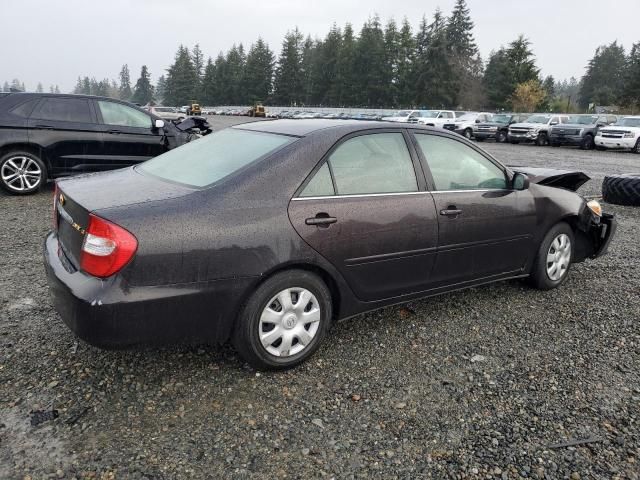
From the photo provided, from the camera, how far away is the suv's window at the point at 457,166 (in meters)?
3.62

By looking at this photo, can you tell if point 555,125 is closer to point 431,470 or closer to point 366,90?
point 431,470

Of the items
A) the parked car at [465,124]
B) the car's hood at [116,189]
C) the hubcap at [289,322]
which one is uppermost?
the parked car at [465,124]

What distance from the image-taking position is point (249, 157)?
3088 mm

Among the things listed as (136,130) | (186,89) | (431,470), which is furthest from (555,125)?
(186,89)

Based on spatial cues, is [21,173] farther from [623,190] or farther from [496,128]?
[496,128]

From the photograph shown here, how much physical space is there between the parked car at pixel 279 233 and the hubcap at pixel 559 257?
41 centimetres

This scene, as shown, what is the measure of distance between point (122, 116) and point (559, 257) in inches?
287

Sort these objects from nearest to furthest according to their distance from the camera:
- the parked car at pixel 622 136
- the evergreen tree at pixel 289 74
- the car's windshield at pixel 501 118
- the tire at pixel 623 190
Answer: the tire at pixel 623 190 < the parked car at pixel 622 136 < the car's windshield at pixel 501 118 < the evergreen tree at pixel 289 74

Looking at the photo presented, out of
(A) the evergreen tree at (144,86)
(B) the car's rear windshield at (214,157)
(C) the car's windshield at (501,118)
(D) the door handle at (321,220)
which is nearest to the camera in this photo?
(D) the door handle at (321,220)

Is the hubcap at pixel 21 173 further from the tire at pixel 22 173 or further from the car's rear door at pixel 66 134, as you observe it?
the car's rear door at pixel 66 134

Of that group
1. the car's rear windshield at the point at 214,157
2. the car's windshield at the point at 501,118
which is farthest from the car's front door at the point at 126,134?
the car's windshield at the point at 501,118

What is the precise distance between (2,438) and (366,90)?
84.0m

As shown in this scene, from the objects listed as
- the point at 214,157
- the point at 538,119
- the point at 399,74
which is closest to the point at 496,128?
the point at 538,119

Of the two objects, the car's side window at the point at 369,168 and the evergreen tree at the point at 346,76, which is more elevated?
the evergreen tree at the point at 346,76
